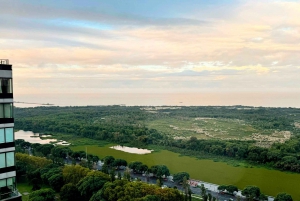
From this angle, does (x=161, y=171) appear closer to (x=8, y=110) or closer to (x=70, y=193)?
(x=70, y=193)

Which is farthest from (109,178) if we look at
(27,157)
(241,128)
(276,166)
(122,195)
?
(241,128)

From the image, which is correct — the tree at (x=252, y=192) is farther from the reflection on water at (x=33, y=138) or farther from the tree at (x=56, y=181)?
the reflection on water at (x=33, y=138)

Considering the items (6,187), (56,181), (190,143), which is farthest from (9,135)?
(190,143)

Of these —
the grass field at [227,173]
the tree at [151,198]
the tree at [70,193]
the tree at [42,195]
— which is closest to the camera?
the tree at [151,198]

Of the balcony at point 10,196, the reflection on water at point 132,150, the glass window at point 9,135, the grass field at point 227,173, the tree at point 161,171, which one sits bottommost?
the grass field at point 227,173

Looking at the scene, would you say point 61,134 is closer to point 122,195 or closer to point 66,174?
point 66,174

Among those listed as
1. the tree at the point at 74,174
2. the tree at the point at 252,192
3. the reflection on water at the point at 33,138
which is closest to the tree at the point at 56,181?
the tree at the point at 74,174
